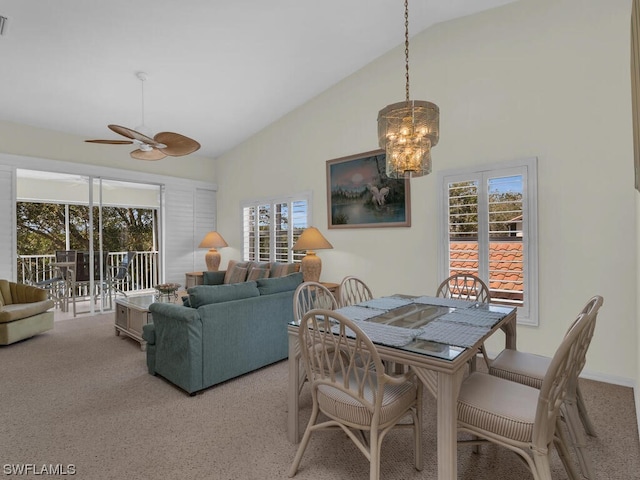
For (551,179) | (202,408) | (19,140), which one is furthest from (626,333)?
(19,140)

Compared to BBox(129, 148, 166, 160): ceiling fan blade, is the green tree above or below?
below

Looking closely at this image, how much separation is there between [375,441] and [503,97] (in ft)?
11.5

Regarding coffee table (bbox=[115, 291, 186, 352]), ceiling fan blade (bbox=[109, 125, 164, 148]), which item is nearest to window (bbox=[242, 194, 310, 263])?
coffee table (bbox=[115, 291, 186, 352])

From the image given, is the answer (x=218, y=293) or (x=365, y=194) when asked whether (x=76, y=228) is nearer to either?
(x=218, y=293)

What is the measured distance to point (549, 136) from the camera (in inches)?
128

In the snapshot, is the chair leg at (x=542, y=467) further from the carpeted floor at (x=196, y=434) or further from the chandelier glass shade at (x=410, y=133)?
the chandelier glass shade at (x=410, y=133)

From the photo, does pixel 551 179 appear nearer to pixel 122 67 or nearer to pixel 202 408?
pixel 202 408

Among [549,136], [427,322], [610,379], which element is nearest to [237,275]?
[427,322]

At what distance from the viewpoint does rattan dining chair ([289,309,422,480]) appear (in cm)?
156

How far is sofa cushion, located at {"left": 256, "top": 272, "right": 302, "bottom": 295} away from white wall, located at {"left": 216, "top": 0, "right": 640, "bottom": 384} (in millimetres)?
1310

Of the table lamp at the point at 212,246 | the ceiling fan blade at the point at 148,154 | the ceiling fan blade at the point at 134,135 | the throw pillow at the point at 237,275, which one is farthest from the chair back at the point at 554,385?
the table lamp at the point at 212,246

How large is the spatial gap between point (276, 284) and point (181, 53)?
2.81 m

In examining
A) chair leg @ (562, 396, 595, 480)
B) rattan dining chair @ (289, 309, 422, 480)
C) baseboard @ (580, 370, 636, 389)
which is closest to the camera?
rattan dining chair @ (289, 309, 422, 480)

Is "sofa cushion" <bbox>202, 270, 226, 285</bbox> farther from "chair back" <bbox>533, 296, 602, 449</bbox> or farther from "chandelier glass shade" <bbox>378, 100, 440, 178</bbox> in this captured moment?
"chair back" <bbox>533, 296, 602, 449</bbox>
